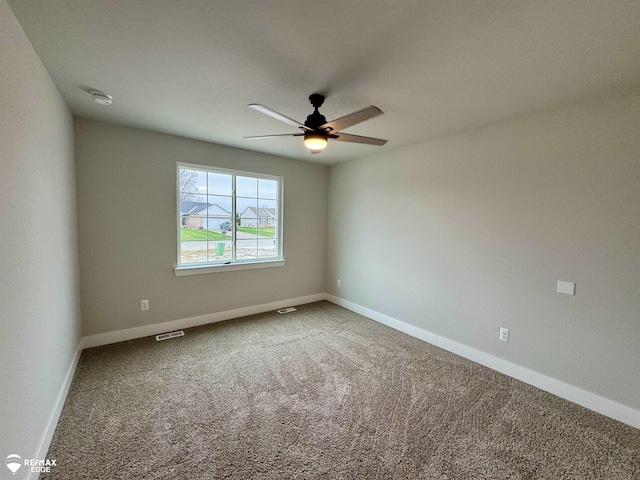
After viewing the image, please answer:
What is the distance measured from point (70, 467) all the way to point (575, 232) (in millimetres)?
3905

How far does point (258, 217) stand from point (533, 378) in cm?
379

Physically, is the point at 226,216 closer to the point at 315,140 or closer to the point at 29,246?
the point at 315,140

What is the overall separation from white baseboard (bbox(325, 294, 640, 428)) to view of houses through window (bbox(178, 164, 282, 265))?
7.43 ft

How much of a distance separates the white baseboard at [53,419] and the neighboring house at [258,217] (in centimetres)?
243

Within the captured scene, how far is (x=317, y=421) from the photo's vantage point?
6.46ft

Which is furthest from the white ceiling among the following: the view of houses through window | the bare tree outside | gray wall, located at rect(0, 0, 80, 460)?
the view of houses through window

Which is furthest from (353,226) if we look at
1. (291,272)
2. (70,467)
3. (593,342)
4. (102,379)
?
(70,467)

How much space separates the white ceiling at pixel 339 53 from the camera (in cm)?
134

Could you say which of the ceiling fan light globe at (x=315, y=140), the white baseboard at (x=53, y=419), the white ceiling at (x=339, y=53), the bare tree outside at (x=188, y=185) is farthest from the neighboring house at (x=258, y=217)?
the white baseboard at (x=53, y=419)

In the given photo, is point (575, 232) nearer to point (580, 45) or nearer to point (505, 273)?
point (505, 273)

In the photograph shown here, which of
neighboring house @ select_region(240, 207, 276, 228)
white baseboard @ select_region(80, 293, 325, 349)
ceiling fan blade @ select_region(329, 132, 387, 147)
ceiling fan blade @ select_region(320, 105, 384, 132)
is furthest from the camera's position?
neighboring house @ select_region(240, 207, 276, 228)

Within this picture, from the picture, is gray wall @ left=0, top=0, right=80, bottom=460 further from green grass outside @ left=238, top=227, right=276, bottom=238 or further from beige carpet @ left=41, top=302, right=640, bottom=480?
green grass outside @ left=238, top=227, right=276, bottom=238

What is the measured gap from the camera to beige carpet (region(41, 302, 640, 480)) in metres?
1.62

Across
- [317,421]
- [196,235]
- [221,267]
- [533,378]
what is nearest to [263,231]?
[221,267]
